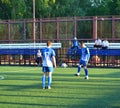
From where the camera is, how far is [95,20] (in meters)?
44.8

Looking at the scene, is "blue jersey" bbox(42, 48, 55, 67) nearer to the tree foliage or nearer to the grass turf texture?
the grass turf texture

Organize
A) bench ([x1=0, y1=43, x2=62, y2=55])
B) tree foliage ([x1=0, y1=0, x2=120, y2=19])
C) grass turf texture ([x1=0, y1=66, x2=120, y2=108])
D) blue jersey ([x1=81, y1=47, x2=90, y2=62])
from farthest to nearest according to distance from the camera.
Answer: tree foliage ([x1=0, y1=0, x2=120, y2=19]), bench ([x1=0, y1=43, x2=62, y2=55]), blue jersey ([x1=81, y1=47, x2=90, y2=62]), grass turf texture ([x1=0, y1=66, x2=120, y2=108])

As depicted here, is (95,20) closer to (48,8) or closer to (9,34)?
(9,34)

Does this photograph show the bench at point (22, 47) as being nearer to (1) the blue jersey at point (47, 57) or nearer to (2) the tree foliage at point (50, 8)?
(2) the tree foliage at point (50, 8)

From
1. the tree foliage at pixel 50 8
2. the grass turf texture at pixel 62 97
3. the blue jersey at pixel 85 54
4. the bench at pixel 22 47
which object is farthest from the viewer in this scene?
the tree foliage at pixel 50 8

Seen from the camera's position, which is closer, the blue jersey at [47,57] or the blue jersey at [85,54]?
the blue jersey at [47,57]

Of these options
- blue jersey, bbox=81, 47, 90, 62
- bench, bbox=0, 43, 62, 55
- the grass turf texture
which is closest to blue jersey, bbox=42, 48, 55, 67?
the grass turf texture

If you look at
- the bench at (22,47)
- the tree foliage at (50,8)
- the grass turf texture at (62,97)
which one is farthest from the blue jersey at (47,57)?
the tree foliage at (50,8)

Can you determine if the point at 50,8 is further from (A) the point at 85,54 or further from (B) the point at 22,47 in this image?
(A) the point at 85,54

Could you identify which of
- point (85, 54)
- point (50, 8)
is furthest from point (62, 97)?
point (50, 8)

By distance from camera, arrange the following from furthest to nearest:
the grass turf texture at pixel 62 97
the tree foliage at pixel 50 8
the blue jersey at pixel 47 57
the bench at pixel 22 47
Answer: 1. the tree foliage at pixel 50 8
2. the bench at pixel 22 47
3. the blue jersey at pixel 47 57
4. the grass turf texture at pixel 62 97

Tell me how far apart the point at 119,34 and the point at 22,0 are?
21.7 metres

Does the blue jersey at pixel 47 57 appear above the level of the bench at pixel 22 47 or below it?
above

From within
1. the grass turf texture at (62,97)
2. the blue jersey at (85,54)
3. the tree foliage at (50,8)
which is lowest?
the grass turf texture at (62,97)
